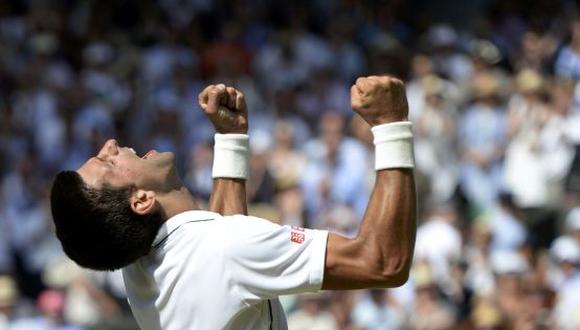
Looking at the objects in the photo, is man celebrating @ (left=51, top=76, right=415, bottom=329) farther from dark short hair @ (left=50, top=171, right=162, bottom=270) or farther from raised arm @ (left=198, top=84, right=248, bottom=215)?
raised arm @ (left=198, top=84, right=248, bottom=215)

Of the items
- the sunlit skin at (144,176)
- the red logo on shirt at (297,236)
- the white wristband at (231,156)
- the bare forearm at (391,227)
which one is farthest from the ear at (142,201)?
the bare forearm at (391,227)

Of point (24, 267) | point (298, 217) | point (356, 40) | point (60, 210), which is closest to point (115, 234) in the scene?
point (60, 210)

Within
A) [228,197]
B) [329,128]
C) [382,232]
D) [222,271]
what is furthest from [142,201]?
[329,128]

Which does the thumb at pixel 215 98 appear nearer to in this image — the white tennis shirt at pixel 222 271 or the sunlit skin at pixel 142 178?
the sunlit skin at pixel 142 178

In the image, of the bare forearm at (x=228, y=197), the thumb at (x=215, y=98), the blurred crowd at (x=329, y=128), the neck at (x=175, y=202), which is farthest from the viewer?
the blurred crowd at (x=329, y=128)

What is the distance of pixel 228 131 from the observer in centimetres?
466

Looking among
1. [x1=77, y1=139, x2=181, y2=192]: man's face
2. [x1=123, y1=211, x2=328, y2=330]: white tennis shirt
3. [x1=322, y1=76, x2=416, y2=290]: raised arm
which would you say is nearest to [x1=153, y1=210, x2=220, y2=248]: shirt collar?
[x1=123, y1=211, x2=328, y2=330]: white tennis shirt

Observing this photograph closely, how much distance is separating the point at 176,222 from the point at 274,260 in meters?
0.45

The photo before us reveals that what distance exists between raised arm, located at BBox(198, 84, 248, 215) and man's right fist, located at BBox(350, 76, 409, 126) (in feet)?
2.65

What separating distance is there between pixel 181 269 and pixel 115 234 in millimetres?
234

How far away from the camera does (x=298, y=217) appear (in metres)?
11.7

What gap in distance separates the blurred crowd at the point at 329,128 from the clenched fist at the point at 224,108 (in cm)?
542

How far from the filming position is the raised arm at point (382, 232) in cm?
371

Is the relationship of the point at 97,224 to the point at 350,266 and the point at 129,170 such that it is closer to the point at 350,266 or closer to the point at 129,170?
the point at 129,170
